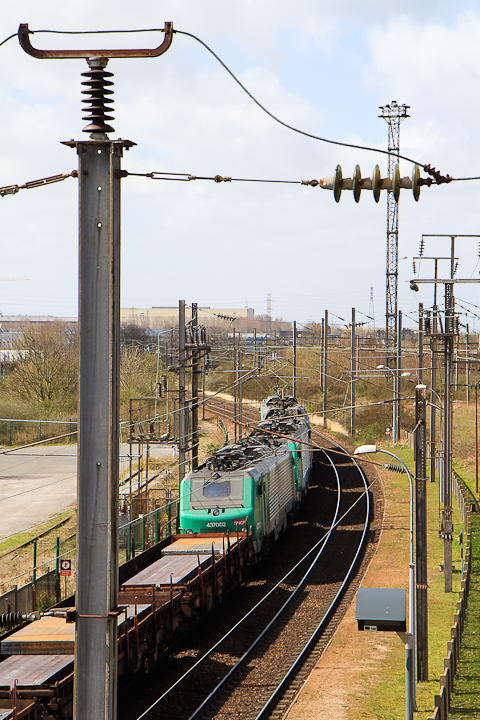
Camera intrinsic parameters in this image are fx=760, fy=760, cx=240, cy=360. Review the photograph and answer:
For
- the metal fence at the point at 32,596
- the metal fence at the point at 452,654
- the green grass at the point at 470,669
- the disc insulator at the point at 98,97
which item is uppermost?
the disc insulator at the point at 98,97

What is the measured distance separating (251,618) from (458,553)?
418 inches

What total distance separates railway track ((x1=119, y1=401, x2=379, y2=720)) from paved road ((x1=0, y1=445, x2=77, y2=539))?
33.2ft

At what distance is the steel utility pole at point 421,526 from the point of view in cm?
1608

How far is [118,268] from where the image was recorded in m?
6.29

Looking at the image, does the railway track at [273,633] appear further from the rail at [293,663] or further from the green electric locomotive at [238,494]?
the green electric locomotive at [238,494]

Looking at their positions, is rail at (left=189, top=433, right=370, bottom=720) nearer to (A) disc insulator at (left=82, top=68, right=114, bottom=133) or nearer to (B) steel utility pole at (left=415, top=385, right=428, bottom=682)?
(B) steel utility pole at (left=415, top=385, right=428, bottom=682)

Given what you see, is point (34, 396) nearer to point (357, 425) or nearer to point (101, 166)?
point (357, 425)

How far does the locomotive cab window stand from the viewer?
891 inches

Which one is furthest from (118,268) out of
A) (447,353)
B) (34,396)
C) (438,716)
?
(34,396)

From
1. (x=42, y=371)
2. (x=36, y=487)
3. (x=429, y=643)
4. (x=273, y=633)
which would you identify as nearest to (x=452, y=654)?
(x=429, y=643)

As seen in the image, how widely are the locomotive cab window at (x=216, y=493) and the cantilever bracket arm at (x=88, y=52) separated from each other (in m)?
17.5

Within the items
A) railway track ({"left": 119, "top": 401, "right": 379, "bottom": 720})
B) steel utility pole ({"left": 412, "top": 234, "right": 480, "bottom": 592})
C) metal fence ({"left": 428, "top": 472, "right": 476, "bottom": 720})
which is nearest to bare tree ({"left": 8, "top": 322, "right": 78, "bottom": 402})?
railway track ({"left": 119, "top": 401, "right": 379, "bottom": 720})

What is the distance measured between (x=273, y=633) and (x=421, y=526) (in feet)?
16.4

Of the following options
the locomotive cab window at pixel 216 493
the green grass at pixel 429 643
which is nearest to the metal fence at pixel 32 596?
the locomotive cab window at pixel 216 493
